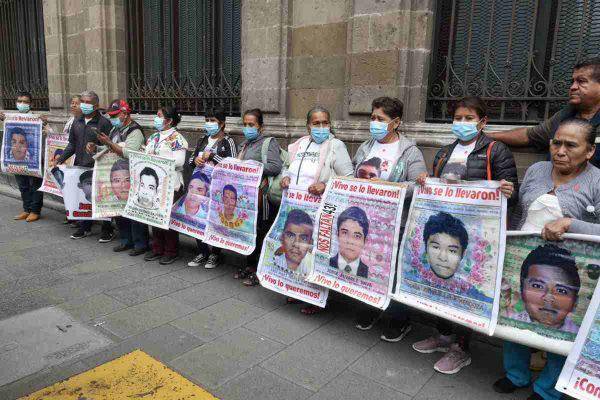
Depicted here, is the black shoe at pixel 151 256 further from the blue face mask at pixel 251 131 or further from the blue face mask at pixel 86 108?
the blue face mask at pixel 86 108

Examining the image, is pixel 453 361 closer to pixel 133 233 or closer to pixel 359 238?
pixel 359 238

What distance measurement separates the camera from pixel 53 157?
6.89 meters

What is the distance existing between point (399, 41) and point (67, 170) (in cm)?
464

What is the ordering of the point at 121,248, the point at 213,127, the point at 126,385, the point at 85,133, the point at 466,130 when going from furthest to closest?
the point at 85,133 → the point at 121,248 → the point at 213,127 → the point at 466,130 → the point at 126,385

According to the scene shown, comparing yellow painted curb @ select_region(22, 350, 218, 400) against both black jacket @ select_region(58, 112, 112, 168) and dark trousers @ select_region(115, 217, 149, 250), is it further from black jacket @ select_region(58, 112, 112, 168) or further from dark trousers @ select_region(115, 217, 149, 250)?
black jacket @ select_region(58, 112, 112, 168)

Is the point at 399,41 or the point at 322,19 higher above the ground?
the point at 322,19

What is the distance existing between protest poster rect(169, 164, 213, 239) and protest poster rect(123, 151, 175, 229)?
0.54 feet

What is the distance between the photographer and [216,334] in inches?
143

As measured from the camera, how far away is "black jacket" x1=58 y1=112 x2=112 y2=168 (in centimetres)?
604

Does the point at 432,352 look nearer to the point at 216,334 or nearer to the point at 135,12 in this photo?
the point at 216,334

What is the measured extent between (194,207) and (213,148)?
722 mm

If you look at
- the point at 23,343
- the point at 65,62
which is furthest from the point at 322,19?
the point at 65,62

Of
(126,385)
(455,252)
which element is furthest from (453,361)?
(126,385)

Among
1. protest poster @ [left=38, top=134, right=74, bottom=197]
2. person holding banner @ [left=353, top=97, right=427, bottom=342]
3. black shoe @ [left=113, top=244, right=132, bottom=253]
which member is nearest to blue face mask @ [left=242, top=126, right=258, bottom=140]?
person holding banner @ [left=353, top=97, right=427, bottom=342]
